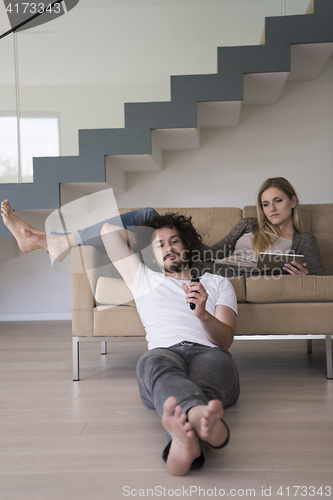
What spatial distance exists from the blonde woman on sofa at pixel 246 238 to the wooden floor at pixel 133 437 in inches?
20.0

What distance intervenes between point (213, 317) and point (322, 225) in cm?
141

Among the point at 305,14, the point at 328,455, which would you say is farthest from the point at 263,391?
the point at 305,14

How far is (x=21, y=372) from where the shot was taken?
6.55 feet

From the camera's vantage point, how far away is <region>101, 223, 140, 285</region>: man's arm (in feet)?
5.41

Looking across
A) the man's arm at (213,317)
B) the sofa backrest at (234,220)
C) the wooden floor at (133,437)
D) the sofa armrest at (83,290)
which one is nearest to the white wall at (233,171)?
the sofa backrest at (234,220)

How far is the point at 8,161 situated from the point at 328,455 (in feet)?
8.42

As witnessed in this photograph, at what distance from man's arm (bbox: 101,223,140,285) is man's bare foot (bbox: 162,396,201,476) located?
760 millimetres

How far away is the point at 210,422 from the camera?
919 mm

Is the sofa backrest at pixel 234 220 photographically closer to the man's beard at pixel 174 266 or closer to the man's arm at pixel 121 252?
the man's arm at pixel 121 252

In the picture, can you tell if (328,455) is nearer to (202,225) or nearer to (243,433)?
(243,433)

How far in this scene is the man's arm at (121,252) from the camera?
5.41ft

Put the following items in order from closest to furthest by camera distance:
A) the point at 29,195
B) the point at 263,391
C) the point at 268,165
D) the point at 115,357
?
the point at 263,391, the point at 115,357, the point at 29,195, the point at 268,165

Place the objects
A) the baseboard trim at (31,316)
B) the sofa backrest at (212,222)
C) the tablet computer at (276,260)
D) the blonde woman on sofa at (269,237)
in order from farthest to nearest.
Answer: the baseboard trim at (31,316)
the sofa backrest at (212,222)
the blonde woman on sofa at (269,237)
the tablet computer at (276,260)

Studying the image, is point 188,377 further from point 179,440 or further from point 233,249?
point 233,249
